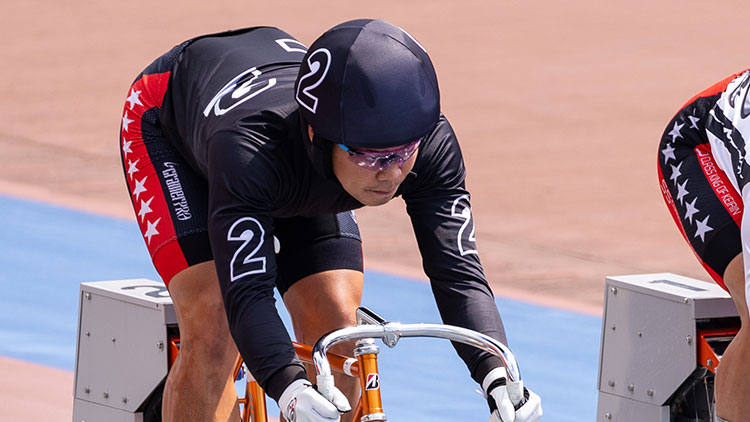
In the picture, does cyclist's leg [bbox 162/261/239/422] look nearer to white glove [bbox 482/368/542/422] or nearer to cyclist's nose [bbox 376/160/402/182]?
cyclist's nose [bbox 376/160/402/182]

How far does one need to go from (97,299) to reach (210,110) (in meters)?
1.38

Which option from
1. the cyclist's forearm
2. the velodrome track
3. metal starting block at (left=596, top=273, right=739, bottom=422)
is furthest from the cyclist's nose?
the velodrome track

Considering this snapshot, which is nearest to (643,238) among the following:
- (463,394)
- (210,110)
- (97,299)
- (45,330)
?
(463,394)

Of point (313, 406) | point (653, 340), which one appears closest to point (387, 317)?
point (653, 340)

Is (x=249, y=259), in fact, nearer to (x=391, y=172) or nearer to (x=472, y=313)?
(x=391, y=172)

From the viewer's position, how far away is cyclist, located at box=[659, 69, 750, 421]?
15.5 feet

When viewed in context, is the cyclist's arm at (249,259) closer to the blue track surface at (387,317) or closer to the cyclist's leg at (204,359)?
the cyclist's leg at (204,359)

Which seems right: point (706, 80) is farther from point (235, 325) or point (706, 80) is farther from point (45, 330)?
point (235, 325)

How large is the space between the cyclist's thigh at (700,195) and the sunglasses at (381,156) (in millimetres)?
1620

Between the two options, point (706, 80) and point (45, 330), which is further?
point (706, 80)

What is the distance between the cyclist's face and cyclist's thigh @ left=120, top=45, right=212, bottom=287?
73cm

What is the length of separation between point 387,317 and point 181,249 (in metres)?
2.98

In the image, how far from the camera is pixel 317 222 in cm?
450

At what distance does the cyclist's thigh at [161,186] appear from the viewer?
428 centimetres
